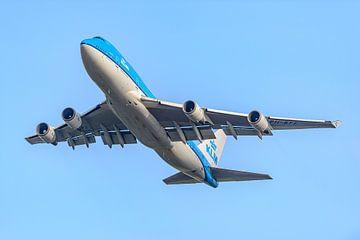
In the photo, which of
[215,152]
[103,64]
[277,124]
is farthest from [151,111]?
[215,152]

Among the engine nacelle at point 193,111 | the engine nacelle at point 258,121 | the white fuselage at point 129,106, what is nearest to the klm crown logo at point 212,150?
the white fuselage at point 129,106

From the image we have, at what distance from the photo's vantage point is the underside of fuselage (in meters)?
41.8

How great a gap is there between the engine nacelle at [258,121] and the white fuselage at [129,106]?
589 centimetres

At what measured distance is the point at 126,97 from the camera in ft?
141

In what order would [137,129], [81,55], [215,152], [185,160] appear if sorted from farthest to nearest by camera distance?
[215,152] → [185,160] → [137,129] → [81,55]

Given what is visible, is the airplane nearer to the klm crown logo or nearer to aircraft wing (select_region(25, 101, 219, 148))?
aircraft wing (select_region(25, 101, 219, 148))

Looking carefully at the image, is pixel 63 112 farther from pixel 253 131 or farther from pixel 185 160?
pixel 253 131

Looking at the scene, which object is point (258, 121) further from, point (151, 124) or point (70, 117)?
point (70, 117)

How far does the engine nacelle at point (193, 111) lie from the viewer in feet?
144

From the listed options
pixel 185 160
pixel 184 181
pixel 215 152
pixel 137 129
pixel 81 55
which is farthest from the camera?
pixel 215 152

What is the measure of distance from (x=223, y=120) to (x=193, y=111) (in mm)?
3073

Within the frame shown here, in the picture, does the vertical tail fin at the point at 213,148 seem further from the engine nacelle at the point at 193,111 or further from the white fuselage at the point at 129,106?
the engine nacelle at the point at 193,111

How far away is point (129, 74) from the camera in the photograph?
143 feet

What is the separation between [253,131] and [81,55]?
41.4 feet
